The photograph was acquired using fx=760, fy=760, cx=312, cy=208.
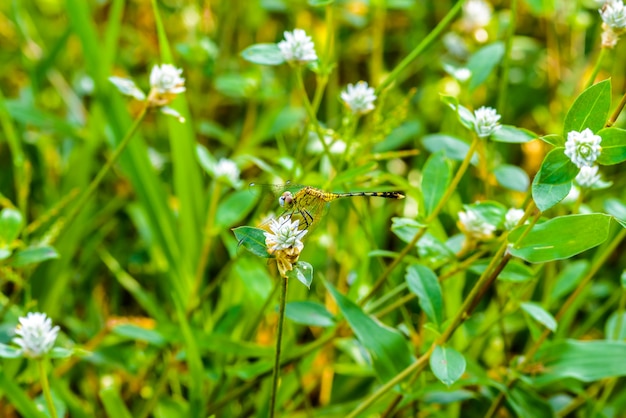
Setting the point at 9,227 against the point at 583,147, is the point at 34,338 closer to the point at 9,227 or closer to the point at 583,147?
the point at 9,227

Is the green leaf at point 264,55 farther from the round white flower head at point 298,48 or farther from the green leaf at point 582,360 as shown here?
the green leaf at point 582,360

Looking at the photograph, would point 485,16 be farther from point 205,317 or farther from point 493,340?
point 205,317

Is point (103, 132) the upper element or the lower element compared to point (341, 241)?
upper

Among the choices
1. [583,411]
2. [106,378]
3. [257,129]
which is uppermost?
[257,129]

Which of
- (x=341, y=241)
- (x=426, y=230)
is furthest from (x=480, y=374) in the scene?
(x=341, y=241)

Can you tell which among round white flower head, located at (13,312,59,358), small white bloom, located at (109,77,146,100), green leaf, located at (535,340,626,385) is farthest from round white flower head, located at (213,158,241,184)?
green leaf, located at (535,340,626,385)

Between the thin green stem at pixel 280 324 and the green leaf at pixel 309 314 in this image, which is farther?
the green leaf at pixel 309 314

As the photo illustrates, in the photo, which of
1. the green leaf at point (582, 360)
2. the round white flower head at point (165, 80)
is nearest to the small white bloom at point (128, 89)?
the round white flower head at point (165, 80)

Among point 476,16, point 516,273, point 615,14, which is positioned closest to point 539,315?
point 516,273
